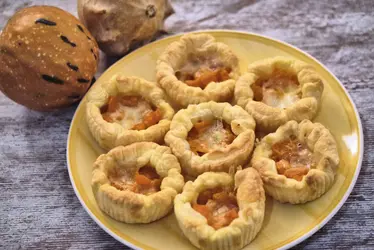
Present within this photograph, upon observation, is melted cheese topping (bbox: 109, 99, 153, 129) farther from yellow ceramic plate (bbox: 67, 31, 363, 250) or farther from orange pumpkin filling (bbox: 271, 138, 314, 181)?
orange pumpkin filling (bbox: 271, 138, 314, 181)

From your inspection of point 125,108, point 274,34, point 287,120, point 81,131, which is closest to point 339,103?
point 287,120

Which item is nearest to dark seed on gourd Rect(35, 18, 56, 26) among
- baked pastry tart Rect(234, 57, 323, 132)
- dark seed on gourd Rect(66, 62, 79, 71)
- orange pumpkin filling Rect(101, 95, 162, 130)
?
dark seed on gourd Rect(66, 62, 79, 71)

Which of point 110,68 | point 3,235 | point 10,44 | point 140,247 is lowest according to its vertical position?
point 3,235

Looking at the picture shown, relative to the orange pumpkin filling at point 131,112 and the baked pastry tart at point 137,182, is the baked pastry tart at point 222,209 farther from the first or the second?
the orange pumpkin filling at point 131,112

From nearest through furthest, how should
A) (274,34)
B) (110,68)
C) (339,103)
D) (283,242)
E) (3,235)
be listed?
(283,242)
(3,235)
(339,103)
(110,68)
(274,34)

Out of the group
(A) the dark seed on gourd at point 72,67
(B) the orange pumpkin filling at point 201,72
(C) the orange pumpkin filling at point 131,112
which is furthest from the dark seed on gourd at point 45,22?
(B) the orange pumpkin filling at point 201,72

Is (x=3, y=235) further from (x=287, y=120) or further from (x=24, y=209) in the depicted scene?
(x=287, y=120)

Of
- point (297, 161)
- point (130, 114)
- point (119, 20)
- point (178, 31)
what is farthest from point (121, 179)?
point (178, 31)
